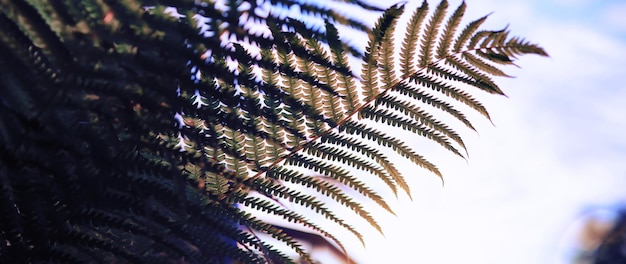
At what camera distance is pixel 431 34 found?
2.85 feet

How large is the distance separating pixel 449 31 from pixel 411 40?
0.05 m

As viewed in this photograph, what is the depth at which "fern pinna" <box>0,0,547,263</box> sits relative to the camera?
59 centimetres

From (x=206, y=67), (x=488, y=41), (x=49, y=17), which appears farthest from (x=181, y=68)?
(x=488, y=41)

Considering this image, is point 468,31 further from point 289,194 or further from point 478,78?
point 289,194

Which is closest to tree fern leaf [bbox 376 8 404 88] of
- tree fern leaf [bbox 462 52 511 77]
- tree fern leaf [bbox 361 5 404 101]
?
tree fern leaf [bbox 361 5 404 101]

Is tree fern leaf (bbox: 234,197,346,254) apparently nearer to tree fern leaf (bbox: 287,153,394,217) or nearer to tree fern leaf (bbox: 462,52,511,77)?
tree fern leaf (bbox: 287,153,394,217)

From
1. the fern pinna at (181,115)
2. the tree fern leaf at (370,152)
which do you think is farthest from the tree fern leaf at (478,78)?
the tree fern leaf at (370,152)

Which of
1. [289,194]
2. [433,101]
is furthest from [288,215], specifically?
[433,101]

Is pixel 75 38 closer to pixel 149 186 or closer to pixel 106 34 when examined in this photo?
pixel 106 34

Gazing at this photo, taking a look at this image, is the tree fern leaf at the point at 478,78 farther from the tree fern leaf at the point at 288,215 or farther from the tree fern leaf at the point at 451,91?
the tree fern leaf at the point at 288,215

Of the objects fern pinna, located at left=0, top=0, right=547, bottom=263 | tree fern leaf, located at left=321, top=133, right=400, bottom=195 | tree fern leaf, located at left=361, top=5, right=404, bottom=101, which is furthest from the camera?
tree fern leaf, located at left=321, top=133, right=400, bottom=195

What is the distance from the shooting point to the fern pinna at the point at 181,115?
0.59 m

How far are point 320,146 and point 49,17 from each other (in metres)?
0.44

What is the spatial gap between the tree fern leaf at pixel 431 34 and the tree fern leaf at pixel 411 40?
0.05 ft
